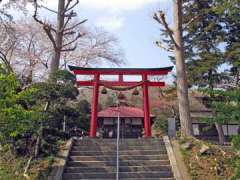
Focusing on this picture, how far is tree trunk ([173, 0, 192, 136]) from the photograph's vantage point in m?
14.7

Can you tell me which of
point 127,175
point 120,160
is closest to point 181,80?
point 120,160

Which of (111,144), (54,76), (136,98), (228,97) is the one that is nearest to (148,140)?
(111,144)

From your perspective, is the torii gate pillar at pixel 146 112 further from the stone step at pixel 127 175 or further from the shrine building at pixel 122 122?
the shrine building at pixel 122 122

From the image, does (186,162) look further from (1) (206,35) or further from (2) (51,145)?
(1) (206,35)

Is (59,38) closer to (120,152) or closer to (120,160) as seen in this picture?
(120,152)

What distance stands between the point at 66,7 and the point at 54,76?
5.06m

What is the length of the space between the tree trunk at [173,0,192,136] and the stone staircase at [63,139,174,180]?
78.5 inches

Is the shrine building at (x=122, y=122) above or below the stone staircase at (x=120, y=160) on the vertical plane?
above

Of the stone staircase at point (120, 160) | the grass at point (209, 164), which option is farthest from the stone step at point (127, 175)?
the grass at point (209, 164)

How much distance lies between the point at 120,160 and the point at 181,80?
16.1 ft

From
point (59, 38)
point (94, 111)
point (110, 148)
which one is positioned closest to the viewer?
point (110, 148)

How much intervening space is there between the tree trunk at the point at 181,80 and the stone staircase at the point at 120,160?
199cm

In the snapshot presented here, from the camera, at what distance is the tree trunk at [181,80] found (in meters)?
14.7

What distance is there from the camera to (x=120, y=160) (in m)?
11.9
